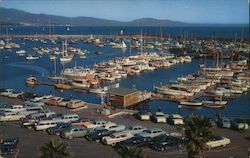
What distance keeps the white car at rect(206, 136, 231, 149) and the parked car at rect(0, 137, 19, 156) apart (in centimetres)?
893

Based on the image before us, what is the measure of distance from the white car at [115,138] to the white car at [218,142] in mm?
3974

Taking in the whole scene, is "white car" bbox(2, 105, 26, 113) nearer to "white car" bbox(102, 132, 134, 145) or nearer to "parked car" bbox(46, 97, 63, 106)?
"parked car" bbox(46, 97, 63, 106)

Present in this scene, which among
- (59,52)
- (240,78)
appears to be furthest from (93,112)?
(59,52)

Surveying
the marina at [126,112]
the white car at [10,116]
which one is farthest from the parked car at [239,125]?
the white car at [10,116]

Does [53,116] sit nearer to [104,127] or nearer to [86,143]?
[104,127]

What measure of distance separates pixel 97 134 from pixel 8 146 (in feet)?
14.5

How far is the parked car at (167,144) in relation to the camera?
1814 centimetres

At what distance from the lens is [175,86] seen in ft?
135

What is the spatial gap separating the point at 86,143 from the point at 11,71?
145 ft

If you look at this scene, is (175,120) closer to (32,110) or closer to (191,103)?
(32,110)

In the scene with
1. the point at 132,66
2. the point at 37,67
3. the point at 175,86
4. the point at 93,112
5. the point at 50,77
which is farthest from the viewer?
the point at 37,67

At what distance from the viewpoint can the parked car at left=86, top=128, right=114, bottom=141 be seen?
19844 mm

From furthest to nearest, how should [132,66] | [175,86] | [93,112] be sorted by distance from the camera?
[132,66] < [175,86] < [93,112]

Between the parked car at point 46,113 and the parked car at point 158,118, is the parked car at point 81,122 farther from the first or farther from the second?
the parked car at point 158,118
